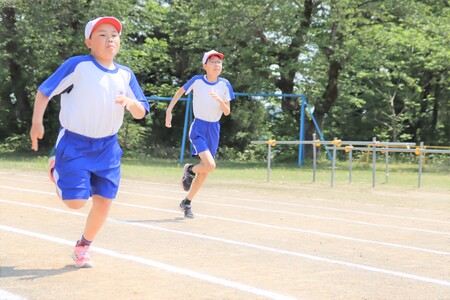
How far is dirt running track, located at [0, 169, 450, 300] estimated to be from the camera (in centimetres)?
483

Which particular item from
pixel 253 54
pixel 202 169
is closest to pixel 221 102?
pixel 202 169

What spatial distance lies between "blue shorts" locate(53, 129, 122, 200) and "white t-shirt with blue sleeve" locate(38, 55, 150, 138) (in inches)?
3.1

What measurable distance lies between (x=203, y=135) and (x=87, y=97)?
4.22 meters

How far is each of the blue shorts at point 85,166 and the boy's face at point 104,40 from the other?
667 mm

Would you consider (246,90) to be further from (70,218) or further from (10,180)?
(70,218)

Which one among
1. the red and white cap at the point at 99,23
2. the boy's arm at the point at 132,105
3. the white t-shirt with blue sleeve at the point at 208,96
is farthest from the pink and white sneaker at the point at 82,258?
the white t-shirt with blue sleeve at the point at 208,96

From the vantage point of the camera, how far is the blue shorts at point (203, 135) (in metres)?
9.50

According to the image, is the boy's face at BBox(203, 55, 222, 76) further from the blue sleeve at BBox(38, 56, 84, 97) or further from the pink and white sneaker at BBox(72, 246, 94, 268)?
the pink and white sneaker at BBox(72, 246, 94, 268)

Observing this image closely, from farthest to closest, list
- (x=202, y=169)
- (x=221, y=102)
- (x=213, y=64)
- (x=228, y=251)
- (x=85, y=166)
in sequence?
(x=202, y=169), (x=213, y=64), (x=221, y=102), (x=228, y=251), (x=85, y=166)

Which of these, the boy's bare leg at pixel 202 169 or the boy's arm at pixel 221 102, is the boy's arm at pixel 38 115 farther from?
the boy's bare leg at pixel 202 169

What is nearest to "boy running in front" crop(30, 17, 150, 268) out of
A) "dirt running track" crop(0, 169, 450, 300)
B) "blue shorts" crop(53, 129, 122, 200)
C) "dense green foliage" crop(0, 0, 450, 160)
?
"blue shorts" crop(53, 129, 122, 200)

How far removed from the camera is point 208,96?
9.48m

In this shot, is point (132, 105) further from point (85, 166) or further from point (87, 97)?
point (85, 166)

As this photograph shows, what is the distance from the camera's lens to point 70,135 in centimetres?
543
